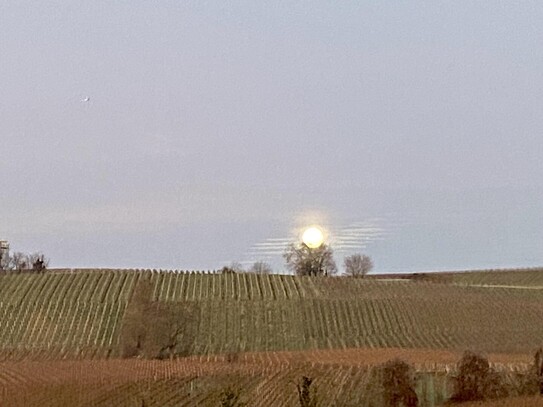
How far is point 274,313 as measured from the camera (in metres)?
52.2

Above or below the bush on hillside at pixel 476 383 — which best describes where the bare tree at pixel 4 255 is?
above

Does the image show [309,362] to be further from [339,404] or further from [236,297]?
[236,297]

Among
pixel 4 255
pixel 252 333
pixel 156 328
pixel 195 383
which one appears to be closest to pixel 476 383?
pixel 195 383

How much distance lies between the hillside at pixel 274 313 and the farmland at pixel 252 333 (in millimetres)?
100

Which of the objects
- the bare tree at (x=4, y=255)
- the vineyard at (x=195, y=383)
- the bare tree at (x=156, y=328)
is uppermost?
the bare tree at (x=4, y=255)

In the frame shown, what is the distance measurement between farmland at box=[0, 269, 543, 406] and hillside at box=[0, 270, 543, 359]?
100mm

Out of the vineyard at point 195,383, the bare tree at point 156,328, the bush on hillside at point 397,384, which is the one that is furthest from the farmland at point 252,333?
the bare tree at point 156,328

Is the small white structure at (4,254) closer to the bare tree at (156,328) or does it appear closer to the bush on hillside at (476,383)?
the bare tree at (156,328)

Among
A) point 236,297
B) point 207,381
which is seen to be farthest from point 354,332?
point 207,381

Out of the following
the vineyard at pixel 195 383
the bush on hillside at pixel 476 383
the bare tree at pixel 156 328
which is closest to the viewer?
the vineyard at pixel 195 383

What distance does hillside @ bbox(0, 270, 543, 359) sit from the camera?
46.9 m

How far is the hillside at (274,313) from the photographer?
46.9 meters

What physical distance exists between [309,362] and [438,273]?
51.0 metres

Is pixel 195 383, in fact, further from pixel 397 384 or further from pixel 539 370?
pixel 539 370
